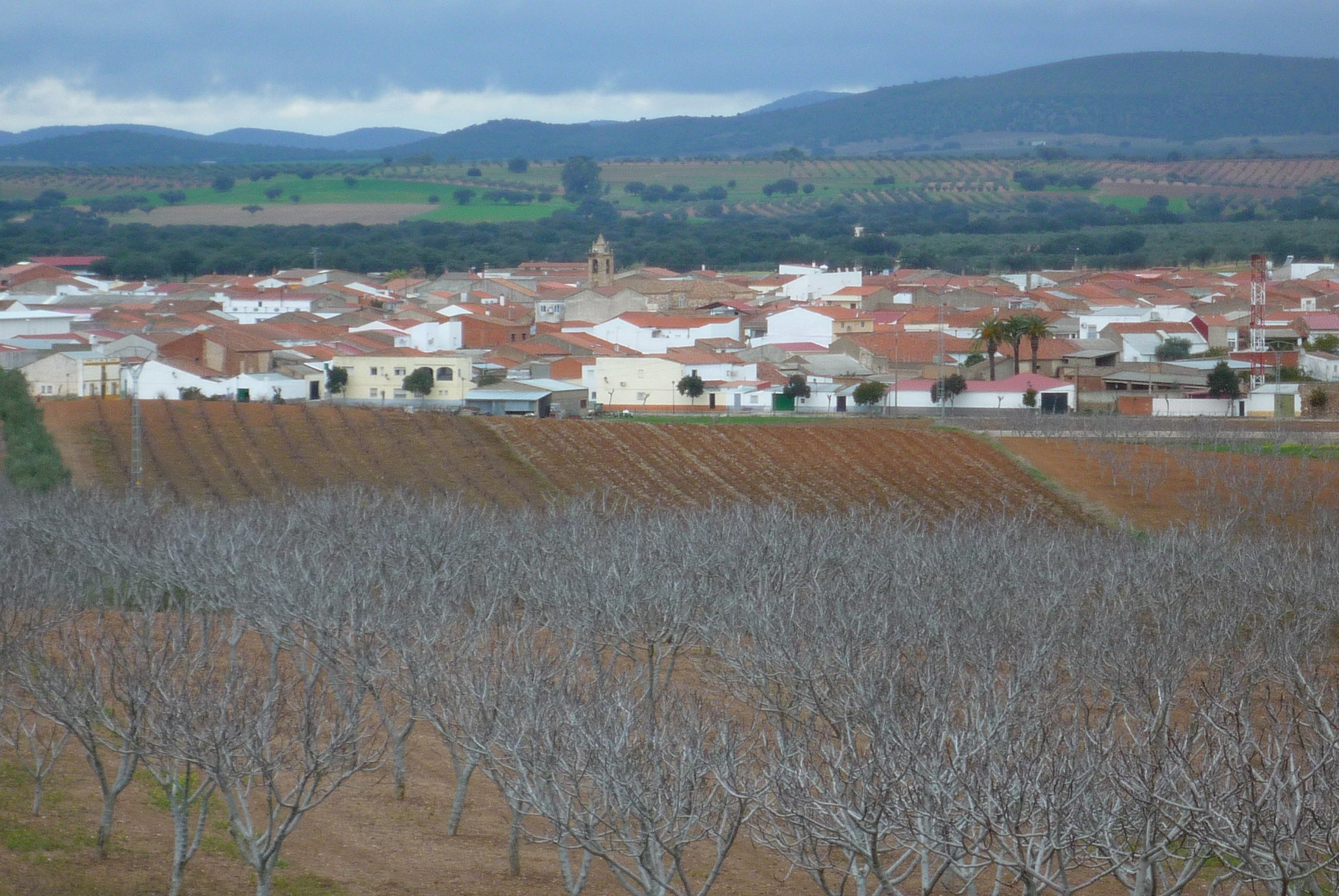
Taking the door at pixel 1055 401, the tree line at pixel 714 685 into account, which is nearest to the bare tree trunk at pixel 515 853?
the tree line at pixel 714 685

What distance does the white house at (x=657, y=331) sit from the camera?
70625 millimetres

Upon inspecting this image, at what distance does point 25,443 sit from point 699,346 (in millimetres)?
36841

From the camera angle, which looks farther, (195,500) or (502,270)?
(502,270)

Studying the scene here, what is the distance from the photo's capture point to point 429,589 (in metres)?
18.4

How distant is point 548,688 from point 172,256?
11678 cm

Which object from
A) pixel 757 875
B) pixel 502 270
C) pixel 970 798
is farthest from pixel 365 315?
pixel 970 798

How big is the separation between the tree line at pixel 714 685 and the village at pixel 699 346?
22.4 metres

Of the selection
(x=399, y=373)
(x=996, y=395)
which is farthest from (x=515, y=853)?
(x=399, y=373)

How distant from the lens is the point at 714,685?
63.7 feet

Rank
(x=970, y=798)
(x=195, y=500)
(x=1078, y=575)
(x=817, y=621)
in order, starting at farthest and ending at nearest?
1. (x=195, y=500)
2. (x=1078, y=575)
3. (x=817, y=621)
4. (x=970, y=798)

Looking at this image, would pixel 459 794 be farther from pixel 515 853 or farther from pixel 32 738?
pixel 32 738

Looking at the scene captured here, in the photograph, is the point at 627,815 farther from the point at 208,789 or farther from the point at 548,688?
the point at 208,789

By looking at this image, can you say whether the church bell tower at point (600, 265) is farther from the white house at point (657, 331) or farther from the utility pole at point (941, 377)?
the utility pole at point (941, 377)

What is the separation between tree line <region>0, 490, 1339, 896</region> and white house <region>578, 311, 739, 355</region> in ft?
137
